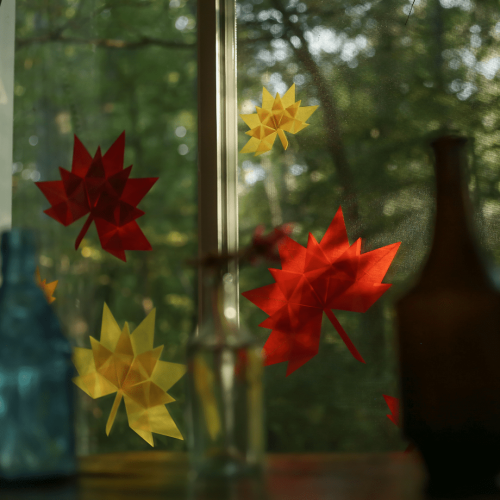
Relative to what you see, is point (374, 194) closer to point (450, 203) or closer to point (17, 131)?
point (450, 203)

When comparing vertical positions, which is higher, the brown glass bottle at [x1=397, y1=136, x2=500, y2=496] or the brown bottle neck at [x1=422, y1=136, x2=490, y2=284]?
the brown bottle neck at [x1=422, y1=136, x2=490, y2=284]

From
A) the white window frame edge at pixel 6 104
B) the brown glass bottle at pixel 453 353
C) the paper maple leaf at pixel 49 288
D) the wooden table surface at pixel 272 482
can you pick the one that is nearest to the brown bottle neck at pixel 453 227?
the brown glass bottle at pixel 453 353

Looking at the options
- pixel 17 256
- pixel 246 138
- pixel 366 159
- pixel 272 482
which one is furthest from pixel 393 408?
pixel 17 256

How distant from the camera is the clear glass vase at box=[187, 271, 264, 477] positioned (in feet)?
2.17

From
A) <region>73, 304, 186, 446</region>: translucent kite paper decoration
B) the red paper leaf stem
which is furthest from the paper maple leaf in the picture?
the red paper leaf stem

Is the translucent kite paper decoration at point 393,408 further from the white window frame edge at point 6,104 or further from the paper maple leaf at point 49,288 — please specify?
the white window frame edge at point 6,104

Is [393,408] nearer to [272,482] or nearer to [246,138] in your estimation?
[272,482]

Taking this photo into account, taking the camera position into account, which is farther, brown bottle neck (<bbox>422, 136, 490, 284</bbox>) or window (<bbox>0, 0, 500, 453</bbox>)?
window (<bbox>0, 0, 500, 453</bbox>)

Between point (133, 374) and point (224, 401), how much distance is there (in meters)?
0.31

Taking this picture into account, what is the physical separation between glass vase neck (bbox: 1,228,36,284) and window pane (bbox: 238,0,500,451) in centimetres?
35

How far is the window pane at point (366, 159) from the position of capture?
0.81 meters

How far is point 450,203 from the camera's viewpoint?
2.19ft

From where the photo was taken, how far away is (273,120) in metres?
0.91

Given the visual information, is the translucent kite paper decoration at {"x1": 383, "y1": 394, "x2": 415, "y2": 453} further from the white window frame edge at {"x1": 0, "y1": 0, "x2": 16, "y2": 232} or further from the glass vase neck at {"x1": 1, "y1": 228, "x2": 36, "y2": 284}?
the white window frame edge at {"x1": 0, "y1": 0, "x2": 16, "y2": 232}
